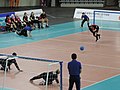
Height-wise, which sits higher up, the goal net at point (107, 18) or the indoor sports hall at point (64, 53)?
the goal net at point (107, 18)

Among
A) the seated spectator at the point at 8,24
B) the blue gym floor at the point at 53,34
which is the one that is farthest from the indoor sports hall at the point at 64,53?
the seated spectator at the point at 8,24

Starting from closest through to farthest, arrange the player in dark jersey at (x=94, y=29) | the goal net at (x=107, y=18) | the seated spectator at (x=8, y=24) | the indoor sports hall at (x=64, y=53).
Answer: the indoor sports hall at (x=64, y=53), the player in dark jersey at (x=94, y=29), the seated spectator at (x=8, y=24), the goal net at (x=107, y=18)

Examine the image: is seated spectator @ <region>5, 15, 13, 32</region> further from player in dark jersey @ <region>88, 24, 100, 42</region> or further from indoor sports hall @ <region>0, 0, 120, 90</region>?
player in dark jersey @ <region>88, 24, 100, 42</region>

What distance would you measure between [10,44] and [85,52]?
6350mm

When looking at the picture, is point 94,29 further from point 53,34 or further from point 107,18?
point 107,18

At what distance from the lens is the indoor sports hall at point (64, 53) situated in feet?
60.4

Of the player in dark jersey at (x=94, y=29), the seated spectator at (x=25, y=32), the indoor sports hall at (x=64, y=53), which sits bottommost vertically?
the indoor sports hall at (x=64, y=53)

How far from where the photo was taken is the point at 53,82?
1820 cm

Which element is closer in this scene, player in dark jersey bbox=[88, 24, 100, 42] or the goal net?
player in dark jersey bbox=[88, 24, 100, 42]

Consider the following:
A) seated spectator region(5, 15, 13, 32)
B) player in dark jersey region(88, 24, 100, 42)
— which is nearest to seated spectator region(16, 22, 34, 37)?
seated spectator region(5, 15, 13, 32)

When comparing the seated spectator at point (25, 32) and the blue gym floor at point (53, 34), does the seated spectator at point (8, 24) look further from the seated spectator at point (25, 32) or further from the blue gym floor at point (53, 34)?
the seated spectator at point (25, 32)

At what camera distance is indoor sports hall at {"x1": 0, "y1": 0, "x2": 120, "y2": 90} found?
1842 centimetres

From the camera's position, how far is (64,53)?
85.3ft

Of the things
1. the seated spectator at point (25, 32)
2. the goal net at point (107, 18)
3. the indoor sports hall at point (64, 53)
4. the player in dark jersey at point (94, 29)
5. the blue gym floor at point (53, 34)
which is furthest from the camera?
the goal net at point (107, 18)
